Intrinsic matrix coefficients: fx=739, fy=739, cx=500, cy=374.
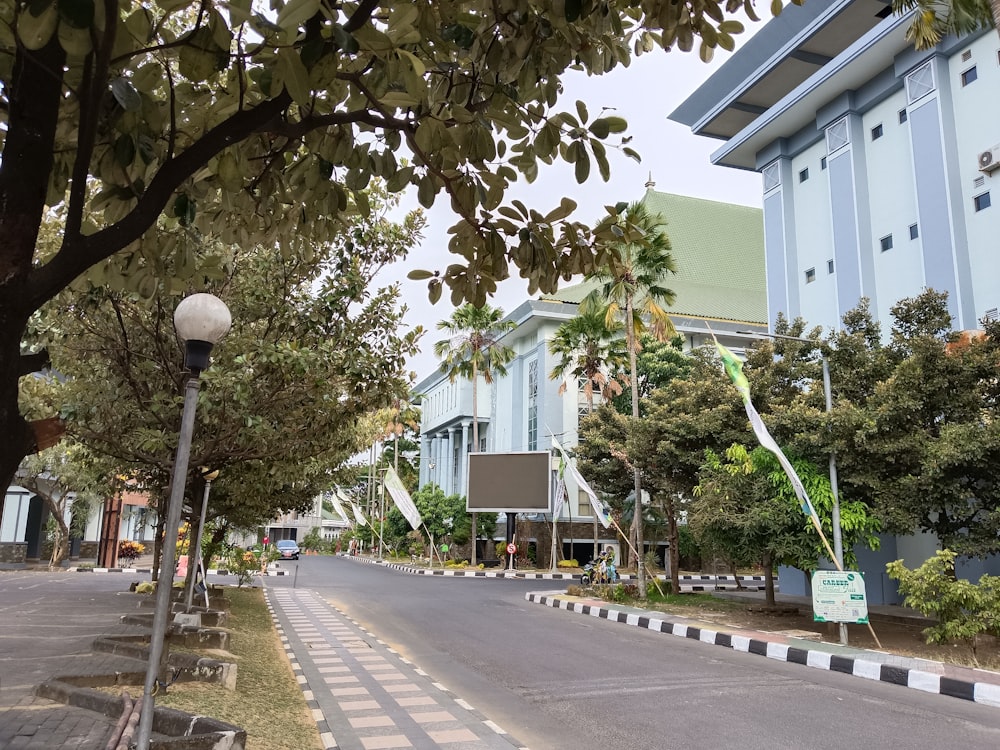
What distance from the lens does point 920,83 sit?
18.3 metres

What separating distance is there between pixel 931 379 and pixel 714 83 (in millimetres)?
17834

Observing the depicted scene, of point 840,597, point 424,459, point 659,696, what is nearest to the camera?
point 659,696

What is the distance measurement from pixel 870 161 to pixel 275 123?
69.4 ft

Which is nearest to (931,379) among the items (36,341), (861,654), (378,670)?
(861,654)

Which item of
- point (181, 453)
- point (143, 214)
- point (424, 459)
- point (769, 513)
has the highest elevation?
point (424, 459)

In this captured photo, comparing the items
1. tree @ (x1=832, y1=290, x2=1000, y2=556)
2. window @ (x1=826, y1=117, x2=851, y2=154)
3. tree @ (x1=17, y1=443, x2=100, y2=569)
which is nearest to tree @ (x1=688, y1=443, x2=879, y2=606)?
tree @ (x1=832, y1=290, x2=1000, y2=556)

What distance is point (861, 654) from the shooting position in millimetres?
10602

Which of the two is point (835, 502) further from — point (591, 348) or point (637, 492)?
point (591, 348)

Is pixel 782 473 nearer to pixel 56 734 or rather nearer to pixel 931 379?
pixel 931 379

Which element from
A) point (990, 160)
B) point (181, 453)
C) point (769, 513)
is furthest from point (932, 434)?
point (181, 453)

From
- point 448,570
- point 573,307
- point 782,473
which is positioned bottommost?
point 448,570

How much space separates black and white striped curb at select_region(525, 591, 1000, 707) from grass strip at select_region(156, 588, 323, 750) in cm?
715

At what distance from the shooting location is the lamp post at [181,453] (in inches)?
159

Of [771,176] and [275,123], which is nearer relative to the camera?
[275,123]
